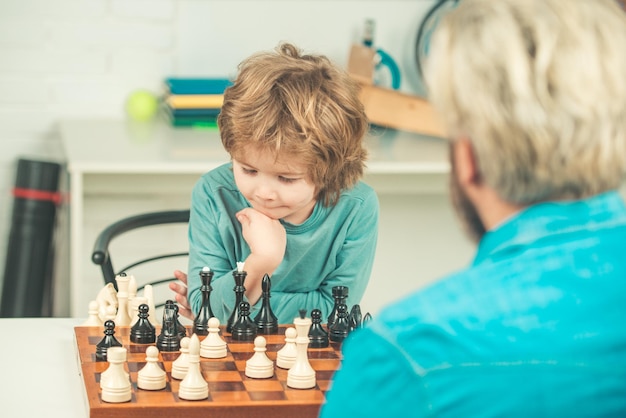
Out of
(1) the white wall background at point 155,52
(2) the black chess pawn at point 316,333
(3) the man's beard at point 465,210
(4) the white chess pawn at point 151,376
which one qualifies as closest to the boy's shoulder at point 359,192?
(2) the black chess pawn at point 316,333

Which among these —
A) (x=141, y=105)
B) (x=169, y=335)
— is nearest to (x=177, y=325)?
(x=169, y=335)

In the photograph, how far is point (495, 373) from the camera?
830mm

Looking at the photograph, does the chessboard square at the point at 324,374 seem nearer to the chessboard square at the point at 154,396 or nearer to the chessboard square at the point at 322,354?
the chessboard square at the point at 322,354

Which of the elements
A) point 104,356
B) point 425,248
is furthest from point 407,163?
point 104,356

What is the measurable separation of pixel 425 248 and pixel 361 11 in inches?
36.4

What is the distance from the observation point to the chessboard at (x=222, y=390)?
128 centimetres

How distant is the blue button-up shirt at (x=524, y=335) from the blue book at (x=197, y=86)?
259 centimetres

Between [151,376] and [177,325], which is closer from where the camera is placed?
[151,376]

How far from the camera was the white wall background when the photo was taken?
349 centimetres

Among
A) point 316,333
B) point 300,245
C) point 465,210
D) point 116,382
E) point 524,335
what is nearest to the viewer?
point 524,335

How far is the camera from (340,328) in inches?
65.0

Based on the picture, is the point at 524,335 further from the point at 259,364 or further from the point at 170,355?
the point at 170,355

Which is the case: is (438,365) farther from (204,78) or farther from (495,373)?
(204,78)

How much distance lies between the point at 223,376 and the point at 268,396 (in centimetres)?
11
